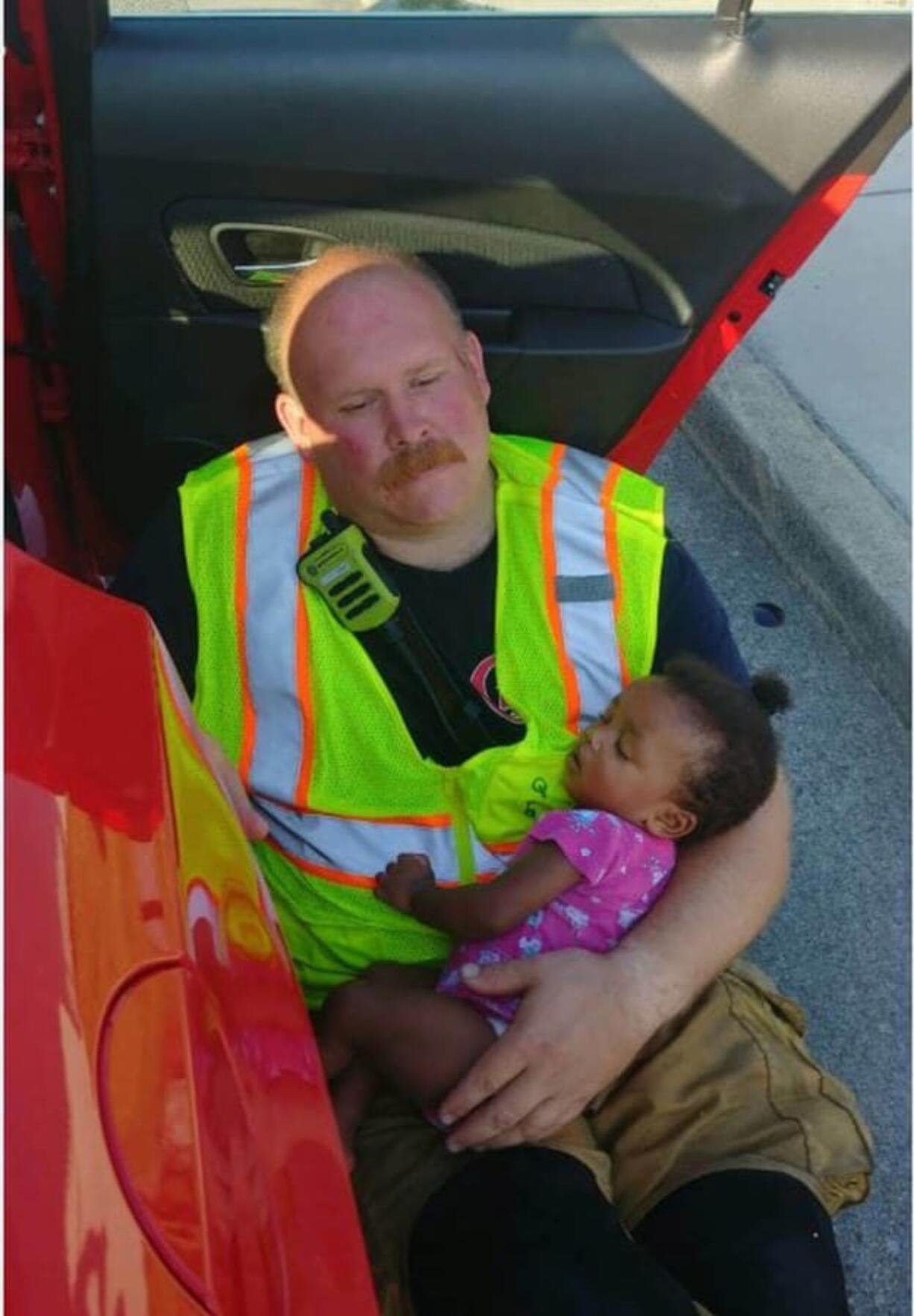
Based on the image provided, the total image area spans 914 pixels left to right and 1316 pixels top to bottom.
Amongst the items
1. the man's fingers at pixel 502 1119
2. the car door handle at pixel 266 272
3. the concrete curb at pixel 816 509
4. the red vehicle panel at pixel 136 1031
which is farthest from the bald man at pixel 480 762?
the concrete curb at pixel 816 509

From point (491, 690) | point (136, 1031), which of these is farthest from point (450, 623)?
point (136, 1031)

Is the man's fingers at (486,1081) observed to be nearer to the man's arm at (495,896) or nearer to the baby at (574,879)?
the baby at (574,879)

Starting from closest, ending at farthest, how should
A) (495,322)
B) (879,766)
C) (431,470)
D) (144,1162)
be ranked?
(144,1162), (431,470), (495,322), (879,766)

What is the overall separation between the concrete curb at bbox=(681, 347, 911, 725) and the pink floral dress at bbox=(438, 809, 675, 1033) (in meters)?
1.23

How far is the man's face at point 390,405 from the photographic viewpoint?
190 centimetres

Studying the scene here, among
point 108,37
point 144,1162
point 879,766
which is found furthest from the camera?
point 879,766

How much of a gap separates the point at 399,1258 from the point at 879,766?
1554 mm

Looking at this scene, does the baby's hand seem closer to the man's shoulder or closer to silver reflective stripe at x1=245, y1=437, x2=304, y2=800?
silver reflective stripe at x1=245, y1=437, x2=304, y2=800

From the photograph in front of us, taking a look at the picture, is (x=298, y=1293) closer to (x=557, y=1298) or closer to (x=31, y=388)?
(x=557, y=1298)

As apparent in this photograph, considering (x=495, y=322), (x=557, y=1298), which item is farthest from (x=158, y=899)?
(x=495, y=322)

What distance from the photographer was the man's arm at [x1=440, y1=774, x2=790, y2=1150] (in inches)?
65.2

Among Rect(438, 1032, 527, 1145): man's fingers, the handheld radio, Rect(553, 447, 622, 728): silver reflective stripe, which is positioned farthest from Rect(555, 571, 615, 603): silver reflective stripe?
Rect(438, 1032, 527, 1145): man's fingers

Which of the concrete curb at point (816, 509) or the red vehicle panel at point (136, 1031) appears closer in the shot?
the red vehicle panel at point (136, 1031)

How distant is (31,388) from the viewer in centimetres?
231
